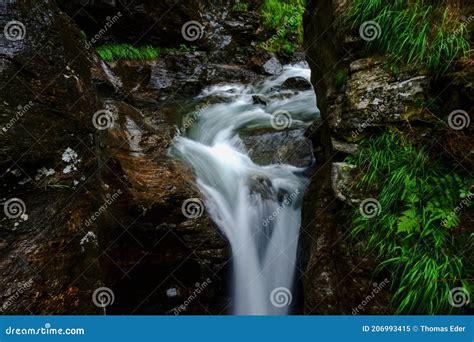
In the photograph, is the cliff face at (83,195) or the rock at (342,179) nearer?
the cliff face at (83,195)

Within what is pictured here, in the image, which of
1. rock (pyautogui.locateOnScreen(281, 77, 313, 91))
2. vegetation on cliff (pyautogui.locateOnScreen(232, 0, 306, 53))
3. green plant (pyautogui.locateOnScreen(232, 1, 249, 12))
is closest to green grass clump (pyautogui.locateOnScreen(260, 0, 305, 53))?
vegetation on cliff (pyautogui.locateOnScreen(232, 0, 306, 53))

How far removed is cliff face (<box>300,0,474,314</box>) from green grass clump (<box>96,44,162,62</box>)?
6.33 metres

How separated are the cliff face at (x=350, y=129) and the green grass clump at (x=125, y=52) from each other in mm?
6332

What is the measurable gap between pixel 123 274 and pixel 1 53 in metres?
2.48

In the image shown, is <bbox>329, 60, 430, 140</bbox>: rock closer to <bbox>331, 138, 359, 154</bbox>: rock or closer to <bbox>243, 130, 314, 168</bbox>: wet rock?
<bbox>331, 138, 359, 154</bbox>: rock

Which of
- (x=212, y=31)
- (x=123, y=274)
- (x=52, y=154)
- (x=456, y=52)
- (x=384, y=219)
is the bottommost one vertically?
(x=123, y=274)

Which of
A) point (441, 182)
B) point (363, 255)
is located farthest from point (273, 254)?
point (441, 182)

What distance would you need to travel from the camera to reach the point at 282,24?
1187cm

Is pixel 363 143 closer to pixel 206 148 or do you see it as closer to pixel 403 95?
pixel 403 95

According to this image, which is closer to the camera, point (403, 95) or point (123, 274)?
point (403, 95)

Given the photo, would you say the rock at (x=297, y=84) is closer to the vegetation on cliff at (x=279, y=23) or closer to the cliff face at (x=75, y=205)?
the vegetation on cliff at (x=279, y=23)

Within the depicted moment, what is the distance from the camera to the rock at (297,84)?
887 centimetres

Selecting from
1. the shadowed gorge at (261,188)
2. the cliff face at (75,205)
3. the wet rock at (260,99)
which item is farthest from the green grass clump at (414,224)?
the wet rock at (260,99)

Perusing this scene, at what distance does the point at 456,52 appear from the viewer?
309cm
